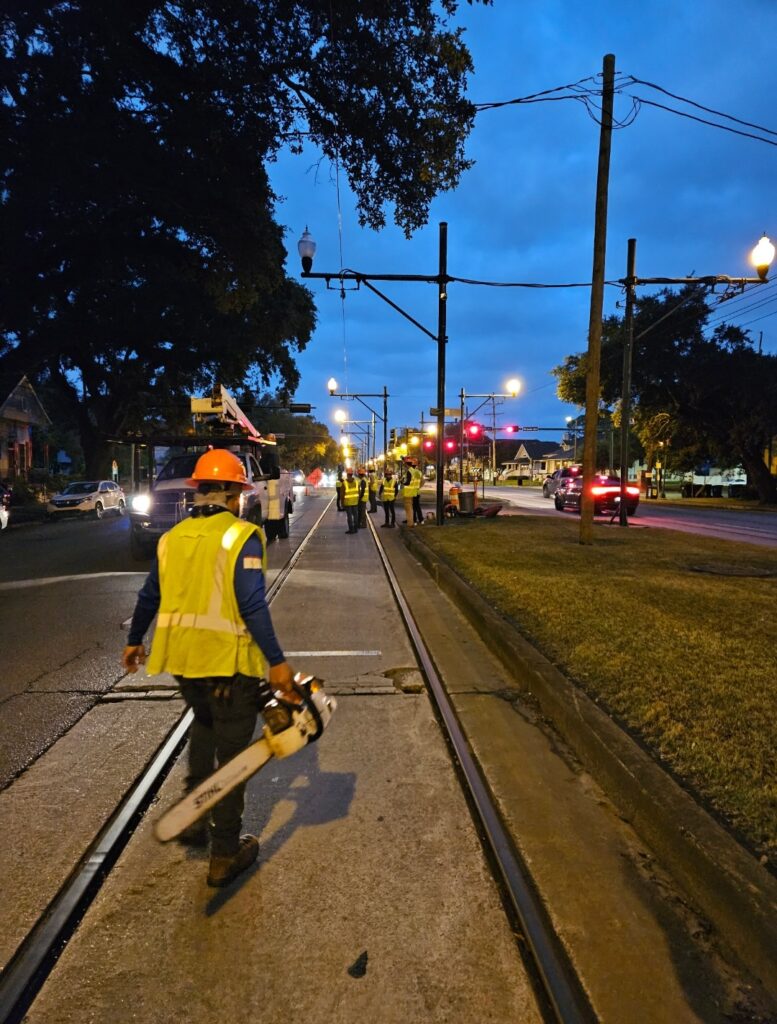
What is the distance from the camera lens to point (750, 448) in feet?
117

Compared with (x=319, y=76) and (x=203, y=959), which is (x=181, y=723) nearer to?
(x=203, y=959)

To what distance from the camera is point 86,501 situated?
2644cm

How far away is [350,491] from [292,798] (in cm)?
1353

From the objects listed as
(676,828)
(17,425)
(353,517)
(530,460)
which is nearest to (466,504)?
(353,517)

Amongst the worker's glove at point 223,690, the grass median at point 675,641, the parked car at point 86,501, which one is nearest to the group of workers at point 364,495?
the grass median at point 675,641

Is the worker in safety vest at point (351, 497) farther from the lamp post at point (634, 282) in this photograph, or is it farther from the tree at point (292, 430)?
the tree at point (292, 430)

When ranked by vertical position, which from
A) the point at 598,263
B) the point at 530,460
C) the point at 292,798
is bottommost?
the point at 292,798

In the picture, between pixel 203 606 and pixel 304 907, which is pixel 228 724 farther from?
pixel 304 907

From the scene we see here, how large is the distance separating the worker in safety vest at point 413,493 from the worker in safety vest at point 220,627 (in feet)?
46.3

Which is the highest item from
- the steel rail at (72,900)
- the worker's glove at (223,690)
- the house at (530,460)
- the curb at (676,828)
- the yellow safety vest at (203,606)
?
the house at (530,460)

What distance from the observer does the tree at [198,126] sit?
11.0m

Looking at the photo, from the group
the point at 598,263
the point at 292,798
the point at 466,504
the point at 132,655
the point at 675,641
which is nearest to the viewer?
the point at 132,655

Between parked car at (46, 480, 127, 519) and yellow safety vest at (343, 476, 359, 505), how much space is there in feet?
47.4

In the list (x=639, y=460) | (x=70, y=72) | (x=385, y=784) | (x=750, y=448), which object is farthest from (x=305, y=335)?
(x=639, y=460)
